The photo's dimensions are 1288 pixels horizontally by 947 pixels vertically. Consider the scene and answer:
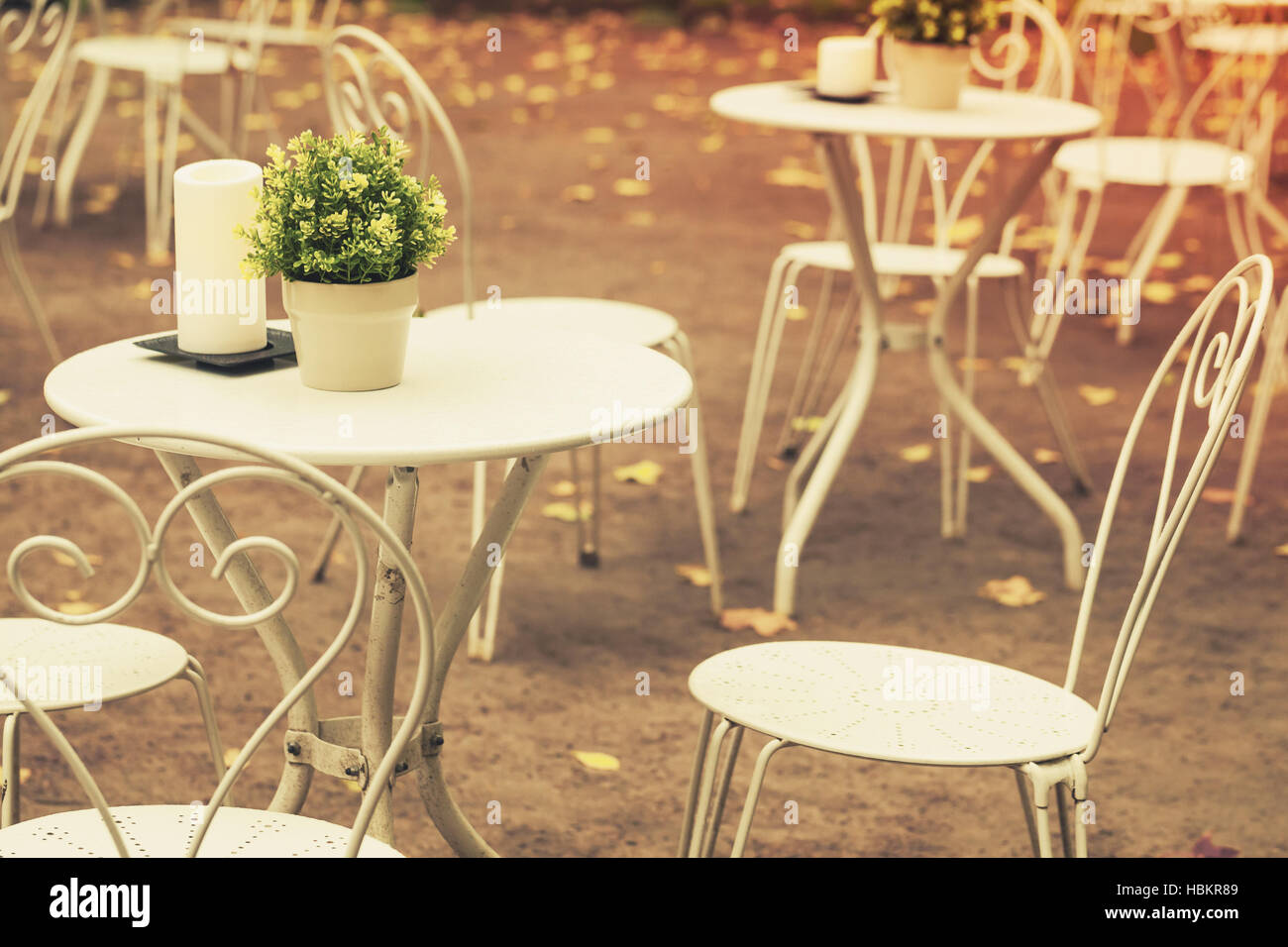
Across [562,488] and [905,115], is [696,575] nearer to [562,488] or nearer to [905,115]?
[562,488]

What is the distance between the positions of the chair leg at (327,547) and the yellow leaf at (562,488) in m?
0.56

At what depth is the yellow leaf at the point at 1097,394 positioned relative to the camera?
435 cm

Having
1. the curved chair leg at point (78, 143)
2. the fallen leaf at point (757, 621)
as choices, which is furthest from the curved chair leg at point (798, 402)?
the curved chair leg at point (78, 143)

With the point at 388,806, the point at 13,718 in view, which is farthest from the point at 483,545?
the point at 13,718

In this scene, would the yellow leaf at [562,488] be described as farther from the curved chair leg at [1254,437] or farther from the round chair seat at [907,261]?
the curved chair leg at [1254,437]

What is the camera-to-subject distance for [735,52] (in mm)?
9641

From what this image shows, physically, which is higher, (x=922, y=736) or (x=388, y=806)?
(x=922, y=736)

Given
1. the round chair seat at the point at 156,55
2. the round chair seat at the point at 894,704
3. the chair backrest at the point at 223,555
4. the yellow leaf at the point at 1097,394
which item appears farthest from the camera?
the round chair seat at the point at 156,55

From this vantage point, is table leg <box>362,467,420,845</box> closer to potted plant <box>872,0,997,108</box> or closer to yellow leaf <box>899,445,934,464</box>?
potted plant <box>872,0,997,108</box>

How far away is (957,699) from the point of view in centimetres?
186

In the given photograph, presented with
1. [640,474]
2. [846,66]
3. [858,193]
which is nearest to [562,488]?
[640,474]

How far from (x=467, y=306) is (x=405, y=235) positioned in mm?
1176

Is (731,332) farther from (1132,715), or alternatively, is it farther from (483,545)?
(483,545)

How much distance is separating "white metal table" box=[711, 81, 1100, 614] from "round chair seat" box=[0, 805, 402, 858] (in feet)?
5.29
